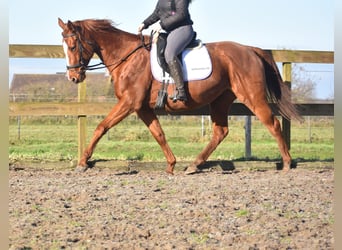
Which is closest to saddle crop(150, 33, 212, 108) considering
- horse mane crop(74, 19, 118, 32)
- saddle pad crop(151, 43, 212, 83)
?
saddle pad crop(151, 43, 212, 83)

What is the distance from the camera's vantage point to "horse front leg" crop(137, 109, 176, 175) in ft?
27.7

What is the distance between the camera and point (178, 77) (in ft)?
26.5

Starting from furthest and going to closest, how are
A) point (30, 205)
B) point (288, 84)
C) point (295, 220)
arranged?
point (288, 84), point (30, 205), point (295, 220)

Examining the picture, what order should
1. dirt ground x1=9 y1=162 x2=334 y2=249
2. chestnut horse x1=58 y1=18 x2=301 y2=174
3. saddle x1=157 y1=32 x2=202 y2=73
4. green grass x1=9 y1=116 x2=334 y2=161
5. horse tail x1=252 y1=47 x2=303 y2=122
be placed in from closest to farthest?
dirt ground x1=9 y1=162 x2=334 y2=249, saddle x1=157 y1=32 x2=202 y2=73, chestnut horse x1=58 y1=18 x2=301 y2=174, horse tail x1=252 y1=47 x2=303 y2=122, green grass x1=9 y1=116 x2=334 y2=161

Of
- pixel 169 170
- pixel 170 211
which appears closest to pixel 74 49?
pixel 169 170

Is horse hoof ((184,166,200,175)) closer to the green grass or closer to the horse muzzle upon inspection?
the green grass

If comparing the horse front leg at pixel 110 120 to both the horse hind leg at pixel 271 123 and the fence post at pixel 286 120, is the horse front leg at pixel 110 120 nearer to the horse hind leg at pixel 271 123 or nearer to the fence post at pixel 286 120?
the horse hind leg at pixel 271 123

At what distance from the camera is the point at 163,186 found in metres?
6.83

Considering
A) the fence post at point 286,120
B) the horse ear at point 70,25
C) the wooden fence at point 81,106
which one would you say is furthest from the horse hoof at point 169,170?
the horse ear at point 70,25

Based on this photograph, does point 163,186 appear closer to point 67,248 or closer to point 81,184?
point 81,184

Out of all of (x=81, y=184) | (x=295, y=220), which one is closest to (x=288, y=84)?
(x=81, y=184)

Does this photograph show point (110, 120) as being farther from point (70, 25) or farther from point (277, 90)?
point (277, 90)

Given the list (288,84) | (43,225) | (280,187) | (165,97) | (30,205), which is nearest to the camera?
(43,225)

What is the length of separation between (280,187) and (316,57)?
3.52m
